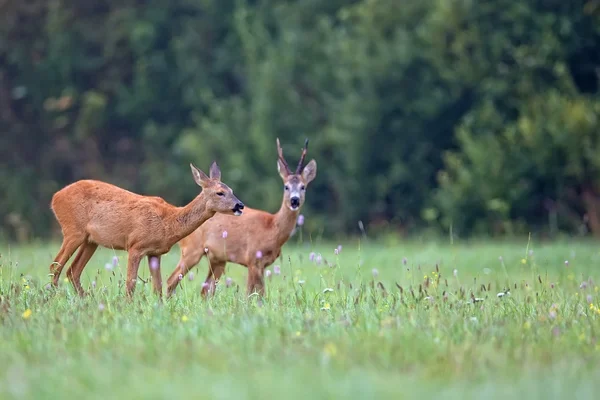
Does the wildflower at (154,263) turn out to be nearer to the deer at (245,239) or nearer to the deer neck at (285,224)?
the deer at (245,239)

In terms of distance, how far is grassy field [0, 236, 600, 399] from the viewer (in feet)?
18.3

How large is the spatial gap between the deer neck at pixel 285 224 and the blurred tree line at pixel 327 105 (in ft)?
39.2

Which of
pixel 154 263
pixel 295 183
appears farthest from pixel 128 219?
pixel 295 183

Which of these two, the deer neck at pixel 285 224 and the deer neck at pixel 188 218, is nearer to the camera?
the deer neck at pixel 188 218

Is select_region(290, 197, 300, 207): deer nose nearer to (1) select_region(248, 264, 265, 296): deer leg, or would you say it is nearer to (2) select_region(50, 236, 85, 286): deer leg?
(1) select_region(248, 264, 265, 296): deer leg

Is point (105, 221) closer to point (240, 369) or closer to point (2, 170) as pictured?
point (240, 369)

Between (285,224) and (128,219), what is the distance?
6.30 feet

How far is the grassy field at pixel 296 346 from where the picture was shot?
5.59 m

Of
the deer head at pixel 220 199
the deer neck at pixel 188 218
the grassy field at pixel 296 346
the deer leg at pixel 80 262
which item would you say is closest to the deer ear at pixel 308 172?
the deer head at pixel 220 199

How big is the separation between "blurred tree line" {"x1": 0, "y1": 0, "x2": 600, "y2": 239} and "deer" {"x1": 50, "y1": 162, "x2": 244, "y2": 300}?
13.3 metres

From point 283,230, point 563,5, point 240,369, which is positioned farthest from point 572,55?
point 240,369

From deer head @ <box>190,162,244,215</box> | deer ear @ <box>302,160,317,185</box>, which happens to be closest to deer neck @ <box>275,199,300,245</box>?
deer ear @ <box>302,160,317,185</box>

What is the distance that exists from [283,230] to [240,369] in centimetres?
553

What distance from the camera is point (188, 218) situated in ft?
34.2
